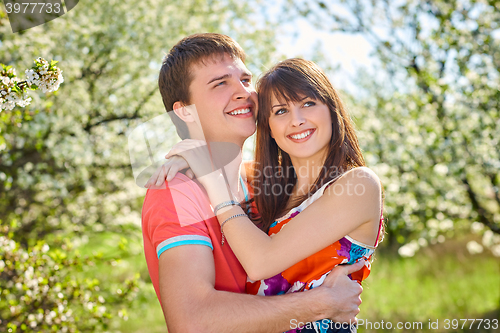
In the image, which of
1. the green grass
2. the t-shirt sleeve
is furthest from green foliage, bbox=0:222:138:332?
the green grass

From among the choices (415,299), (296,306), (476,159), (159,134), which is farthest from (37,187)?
(415,299)

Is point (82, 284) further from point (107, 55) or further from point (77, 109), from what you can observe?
point (107, 55)

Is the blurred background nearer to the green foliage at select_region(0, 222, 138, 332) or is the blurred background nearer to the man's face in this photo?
the green foliage at select_region(0, 222, 138, 332)

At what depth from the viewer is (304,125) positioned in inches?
102

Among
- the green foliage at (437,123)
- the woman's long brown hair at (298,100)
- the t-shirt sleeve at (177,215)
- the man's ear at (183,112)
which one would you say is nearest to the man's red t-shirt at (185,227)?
the t-shirt sleeve at (177,215)

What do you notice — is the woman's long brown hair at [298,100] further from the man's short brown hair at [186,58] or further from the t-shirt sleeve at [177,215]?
the t-shirt sleeve at [177,215]

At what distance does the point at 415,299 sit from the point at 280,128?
6574mm

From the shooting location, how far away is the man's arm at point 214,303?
1.85m

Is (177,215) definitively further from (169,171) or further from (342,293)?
(342,293)

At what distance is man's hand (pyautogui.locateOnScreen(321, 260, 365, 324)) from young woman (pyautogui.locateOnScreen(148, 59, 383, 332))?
2.3 inches

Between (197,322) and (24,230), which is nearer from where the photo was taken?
(197,322)

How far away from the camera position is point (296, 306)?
205 cm

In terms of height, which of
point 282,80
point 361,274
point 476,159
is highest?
point 282,80

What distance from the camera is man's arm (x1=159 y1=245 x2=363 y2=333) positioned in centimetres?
185
